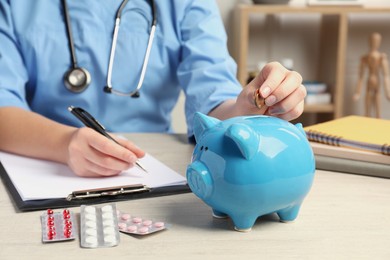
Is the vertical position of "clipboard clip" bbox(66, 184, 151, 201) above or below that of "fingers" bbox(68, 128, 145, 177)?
below

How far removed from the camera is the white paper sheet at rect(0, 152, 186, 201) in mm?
707

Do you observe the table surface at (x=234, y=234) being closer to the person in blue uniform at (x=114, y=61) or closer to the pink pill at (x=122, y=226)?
the pink pill at (x=122, y=226)

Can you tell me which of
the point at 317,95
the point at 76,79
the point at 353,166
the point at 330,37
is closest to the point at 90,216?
the point at 353,166

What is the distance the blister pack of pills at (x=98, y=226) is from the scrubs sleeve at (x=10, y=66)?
16.7 inches

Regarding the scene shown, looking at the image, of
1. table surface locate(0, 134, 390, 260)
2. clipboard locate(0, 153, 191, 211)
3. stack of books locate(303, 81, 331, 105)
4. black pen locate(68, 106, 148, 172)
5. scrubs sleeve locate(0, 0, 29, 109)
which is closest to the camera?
table surface locate(0, 134, 390, 260)

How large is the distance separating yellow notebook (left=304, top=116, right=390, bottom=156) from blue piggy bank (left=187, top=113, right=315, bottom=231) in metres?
0.28

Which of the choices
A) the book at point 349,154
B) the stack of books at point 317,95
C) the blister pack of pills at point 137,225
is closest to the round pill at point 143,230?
the blister pack of pills at point 137,225

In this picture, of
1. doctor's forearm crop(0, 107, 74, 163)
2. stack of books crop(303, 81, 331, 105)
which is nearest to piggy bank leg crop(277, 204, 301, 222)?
doctor's forearm crop(0, 107, 74, 163)

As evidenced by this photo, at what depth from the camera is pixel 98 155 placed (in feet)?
2.46

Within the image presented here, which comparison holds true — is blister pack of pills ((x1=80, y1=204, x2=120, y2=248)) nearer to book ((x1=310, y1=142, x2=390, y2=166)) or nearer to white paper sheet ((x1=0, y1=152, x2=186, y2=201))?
white paper sheet ((x1=0, y1=152, x2=186, y2=201))

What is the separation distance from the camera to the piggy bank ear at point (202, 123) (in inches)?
23.6

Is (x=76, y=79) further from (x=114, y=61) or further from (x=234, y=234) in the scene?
(x=234, y=234)

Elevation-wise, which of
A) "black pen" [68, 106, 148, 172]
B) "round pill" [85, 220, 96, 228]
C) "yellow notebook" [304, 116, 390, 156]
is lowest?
"yellow notebook" [304, 116, 390, 156]

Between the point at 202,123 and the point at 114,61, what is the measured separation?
551 millimetres
